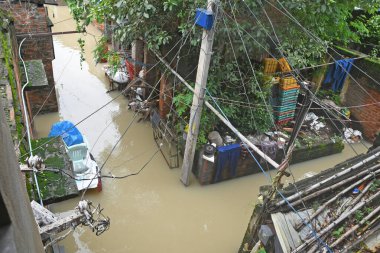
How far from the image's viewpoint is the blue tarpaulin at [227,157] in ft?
26.7

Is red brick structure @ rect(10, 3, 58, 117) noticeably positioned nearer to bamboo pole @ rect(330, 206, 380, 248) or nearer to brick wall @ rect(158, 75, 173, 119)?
brick wall @ rect(158, 75, 173, 119)

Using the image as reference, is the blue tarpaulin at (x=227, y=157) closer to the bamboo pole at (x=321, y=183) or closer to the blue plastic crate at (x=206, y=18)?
the bamboo pole at (x=321, y=183)

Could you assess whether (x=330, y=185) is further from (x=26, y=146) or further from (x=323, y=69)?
(x=323, y=69)

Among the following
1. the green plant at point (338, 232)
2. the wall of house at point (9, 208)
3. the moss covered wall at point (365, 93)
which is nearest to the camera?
the wall of house at point (9, 208)

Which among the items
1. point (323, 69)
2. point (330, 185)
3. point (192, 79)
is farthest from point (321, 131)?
point (330, 185)

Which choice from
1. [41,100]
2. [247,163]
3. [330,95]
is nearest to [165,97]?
[247,163]

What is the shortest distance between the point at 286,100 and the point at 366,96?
9.26 ft

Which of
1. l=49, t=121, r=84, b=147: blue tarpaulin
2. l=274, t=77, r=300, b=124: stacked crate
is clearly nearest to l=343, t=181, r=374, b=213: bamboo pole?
l=274, t=77, r=300, b=124: stacked crate

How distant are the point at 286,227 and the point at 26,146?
150 inches

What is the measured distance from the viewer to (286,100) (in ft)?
32.1

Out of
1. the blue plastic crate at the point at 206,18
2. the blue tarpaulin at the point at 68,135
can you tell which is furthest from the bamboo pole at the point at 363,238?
the blue tarpaulin at the point at 68,135

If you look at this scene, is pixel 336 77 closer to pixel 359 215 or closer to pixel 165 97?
pixel 165 97

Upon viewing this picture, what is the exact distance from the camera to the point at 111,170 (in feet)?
28.9

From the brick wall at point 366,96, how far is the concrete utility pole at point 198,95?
5.66 m
